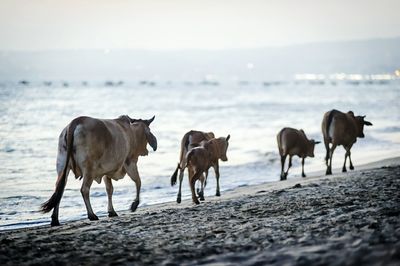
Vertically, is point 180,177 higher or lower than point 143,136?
lower

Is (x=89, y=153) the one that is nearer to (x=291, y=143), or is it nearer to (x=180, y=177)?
(x=180, y=177)

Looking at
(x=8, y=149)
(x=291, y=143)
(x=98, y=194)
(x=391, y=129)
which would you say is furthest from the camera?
(x=391, y=129)

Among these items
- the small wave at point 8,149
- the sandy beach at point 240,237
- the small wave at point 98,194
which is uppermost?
the small wave at point 8,149

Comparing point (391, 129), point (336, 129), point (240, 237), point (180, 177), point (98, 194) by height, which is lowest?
point (240, 237)

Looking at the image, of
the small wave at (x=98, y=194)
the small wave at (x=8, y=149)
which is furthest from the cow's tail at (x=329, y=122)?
the small wave at (x=8, y=149)

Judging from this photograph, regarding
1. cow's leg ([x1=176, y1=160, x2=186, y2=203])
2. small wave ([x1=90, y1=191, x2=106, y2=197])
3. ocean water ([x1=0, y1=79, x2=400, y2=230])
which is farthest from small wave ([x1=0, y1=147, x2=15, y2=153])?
cow's leg ([x1=176, y1=160, x2=186, y2=203])

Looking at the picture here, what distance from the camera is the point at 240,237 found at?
8.32 m

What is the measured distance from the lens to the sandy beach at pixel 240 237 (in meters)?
6.95

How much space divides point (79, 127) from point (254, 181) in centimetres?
909

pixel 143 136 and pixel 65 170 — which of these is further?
pixel 143 136

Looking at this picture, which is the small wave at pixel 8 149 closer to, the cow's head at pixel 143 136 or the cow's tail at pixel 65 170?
the cow's head at pixel 143 136

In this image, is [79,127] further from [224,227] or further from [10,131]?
[10,131]

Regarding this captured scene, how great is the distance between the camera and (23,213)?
44.9 ft

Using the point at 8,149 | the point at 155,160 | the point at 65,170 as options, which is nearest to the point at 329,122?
the point at 155,160
